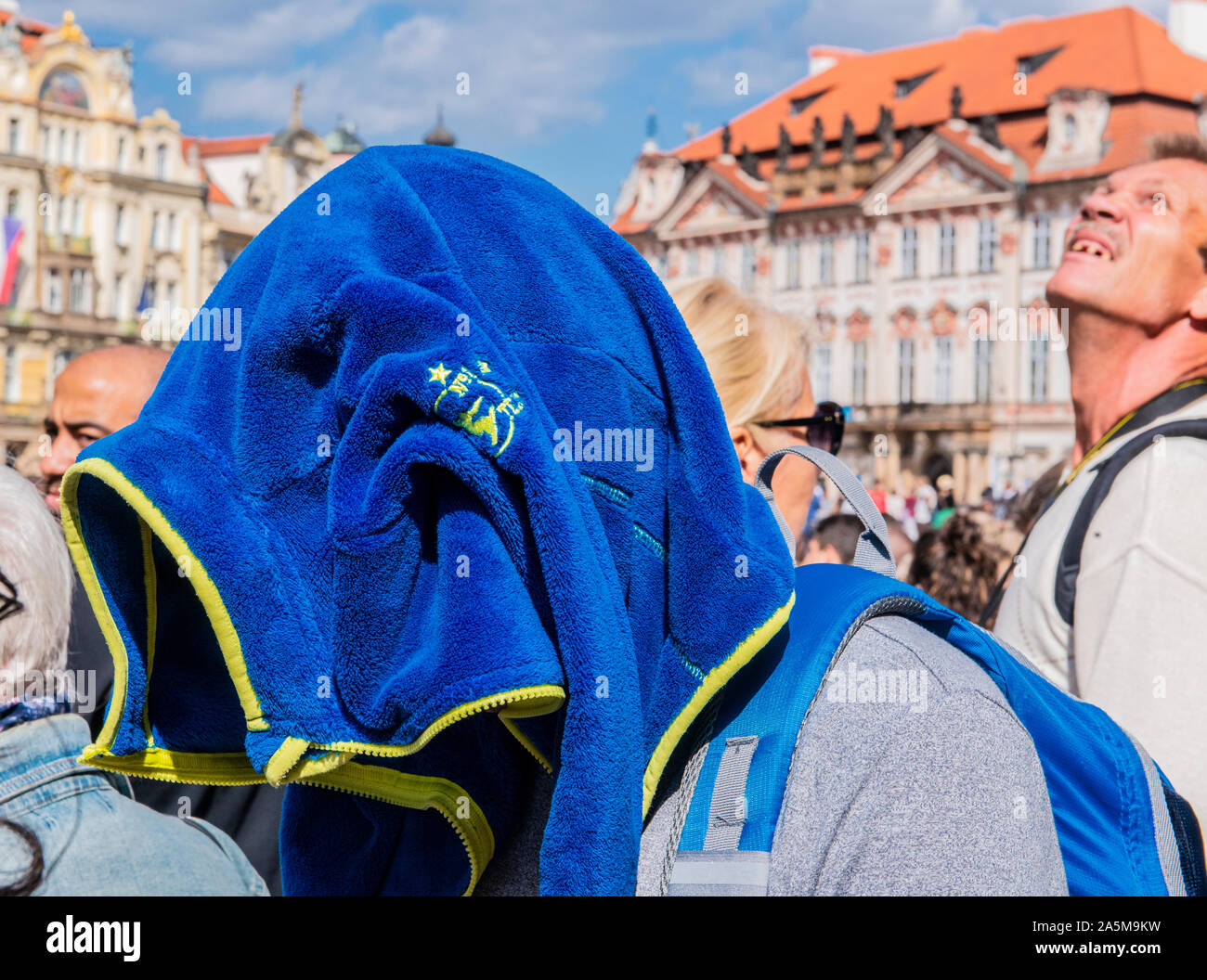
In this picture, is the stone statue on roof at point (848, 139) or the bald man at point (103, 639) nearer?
the bald man at point (103, 639)

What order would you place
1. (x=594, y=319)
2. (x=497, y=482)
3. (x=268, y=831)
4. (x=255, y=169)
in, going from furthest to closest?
(x=255, y=169), (x=268, y=831), (x=594, y=319), (x=497, y=482)

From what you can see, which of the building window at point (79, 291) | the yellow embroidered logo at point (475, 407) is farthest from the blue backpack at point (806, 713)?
the building window at point (79, 291)

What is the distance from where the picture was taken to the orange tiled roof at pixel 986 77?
38.4m

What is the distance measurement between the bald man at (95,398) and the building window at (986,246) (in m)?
36.7

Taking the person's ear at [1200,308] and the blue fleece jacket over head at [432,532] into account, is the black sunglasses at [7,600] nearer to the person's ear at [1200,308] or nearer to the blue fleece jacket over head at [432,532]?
the blue fleece jacket over head at [432,532]

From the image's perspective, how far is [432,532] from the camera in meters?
1.21

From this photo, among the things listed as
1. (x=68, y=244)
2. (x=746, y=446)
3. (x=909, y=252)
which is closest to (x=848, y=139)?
(x=909, y=252)

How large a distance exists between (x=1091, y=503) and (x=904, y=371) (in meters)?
39.8

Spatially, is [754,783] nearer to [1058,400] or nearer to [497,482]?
[497,482]

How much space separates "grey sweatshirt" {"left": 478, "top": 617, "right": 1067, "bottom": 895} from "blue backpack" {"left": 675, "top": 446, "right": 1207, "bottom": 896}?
0.02 metres

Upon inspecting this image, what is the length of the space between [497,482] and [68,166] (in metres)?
47.9

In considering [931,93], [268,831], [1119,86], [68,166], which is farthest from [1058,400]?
[268,831]

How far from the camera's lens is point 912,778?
122cm

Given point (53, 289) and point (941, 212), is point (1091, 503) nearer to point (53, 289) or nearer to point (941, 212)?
point (941, 212)
